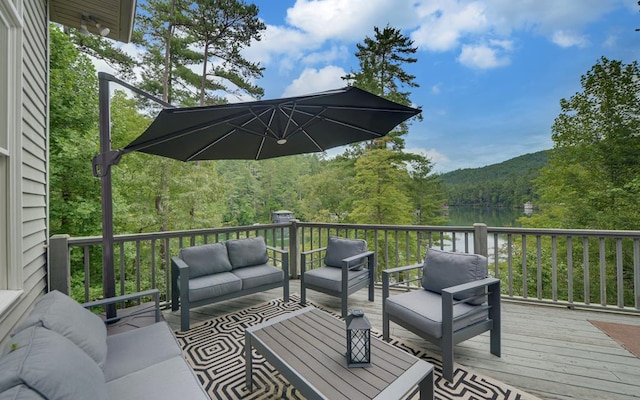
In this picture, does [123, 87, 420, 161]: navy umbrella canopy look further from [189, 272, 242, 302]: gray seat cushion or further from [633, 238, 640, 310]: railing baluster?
[633, 238, 640, 310]: railing baluster

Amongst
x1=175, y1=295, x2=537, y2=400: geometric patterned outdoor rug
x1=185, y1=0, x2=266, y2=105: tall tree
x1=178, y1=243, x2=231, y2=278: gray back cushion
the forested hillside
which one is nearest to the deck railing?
x1=178, y1=243, x2=231, y2=278: gray back cushion

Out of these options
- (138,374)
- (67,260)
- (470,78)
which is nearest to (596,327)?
(138,374)

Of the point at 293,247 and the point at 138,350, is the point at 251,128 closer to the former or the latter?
the point at 138,350

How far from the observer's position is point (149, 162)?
348 inches

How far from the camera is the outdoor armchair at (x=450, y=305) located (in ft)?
7.35

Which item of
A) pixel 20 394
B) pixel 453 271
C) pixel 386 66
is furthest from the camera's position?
pixel 386 66

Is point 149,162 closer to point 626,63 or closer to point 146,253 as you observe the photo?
point 146,253

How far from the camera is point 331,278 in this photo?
11.7ft

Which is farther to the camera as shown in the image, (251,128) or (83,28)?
(83,28)

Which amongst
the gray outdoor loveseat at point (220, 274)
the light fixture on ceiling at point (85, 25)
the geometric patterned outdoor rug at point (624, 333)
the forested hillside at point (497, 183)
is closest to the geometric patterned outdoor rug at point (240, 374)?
the gray outdoor loveseat at point (220, 274)

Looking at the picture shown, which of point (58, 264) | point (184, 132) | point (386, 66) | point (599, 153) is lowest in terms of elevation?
point (58, 264)

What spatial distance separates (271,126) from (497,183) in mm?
13996

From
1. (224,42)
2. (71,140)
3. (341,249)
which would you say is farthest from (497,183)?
(71,140)

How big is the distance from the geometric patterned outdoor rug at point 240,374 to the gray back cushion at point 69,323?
0.89 meters
